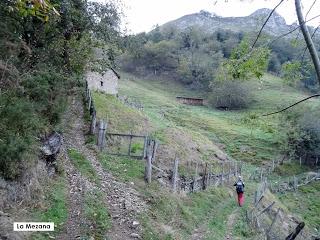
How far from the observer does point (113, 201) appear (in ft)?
38.3

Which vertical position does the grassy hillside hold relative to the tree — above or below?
below

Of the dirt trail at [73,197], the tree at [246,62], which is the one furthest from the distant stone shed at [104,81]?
the tree at [246,62]

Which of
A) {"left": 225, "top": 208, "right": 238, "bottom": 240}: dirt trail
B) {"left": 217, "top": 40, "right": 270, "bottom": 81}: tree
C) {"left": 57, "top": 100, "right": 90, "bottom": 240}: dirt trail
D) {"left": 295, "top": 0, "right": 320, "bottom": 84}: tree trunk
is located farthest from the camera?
{"left": 225, "top": 208, "right": 238, "bottom": 240}: dirt trail

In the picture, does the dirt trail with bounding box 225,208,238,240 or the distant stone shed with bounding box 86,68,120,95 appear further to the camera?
the distant stone shed with bounding box 86,68,120,95

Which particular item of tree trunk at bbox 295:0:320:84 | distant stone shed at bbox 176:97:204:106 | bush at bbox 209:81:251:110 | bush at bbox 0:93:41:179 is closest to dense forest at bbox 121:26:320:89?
distant stone shed at bbox 176:97:204:106

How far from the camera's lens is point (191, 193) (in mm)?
17203

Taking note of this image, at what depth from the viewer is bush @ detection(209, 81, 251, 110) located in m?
72.1

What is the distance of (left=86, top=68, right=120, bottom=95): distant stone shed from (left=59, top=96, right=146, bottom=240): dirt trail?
2384 centimetres

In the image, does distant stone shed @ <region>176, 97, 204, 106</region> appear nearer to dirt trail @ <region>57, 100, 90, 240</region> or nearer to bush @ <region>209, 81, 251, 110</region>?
bush @ <region>209, 81, 251, 110</region>

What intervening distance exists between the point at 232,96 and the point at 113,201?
62800 millimetres

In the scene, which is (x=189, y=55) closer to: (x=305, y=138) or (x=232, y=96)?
(x=232, y=96)

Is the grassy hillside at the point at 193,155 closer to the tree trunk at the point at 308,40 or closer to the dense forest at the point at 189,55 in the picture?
the tree trunk at the point at 308,40

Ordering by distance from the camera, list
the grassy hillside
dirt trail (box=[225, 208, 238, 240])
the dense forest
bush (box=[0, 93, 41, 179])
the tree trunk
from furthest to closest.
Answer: the dense forest → dirt trail (box=[225, 208, 238, 240]) → the grassy hillside → bush (box=[0, 93, 41, 179]) → the tree trunk

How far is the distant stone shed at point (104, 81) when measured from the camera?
39.6 meters
